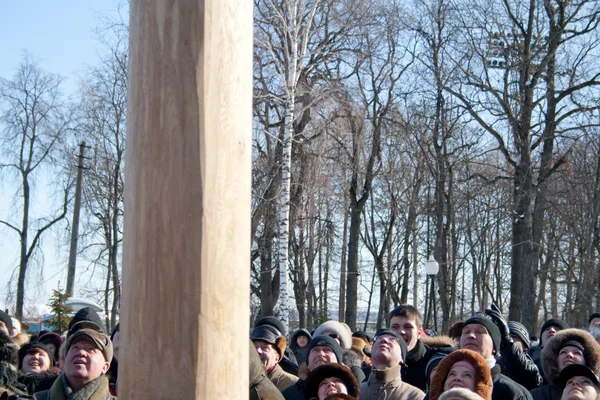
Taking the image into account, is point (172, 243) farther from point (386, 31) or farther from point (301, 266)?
point (301, 266)

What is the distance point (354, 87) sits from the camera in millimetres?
23406

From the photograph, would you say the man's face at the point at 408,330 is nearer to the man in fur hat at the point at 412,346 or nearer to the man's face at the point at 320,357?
the man in fur hat at the point at 412,346

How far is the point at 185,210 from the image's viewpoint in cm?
189

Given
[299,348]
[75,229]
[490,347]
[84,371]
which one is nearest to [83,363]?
[84,371]

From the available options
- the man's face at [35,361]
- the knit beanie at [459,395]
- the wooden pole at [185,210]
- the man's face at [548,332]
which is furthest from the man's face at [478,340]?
the wooden pole at [185,210]

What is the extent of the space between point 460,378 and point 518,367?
2056 mm

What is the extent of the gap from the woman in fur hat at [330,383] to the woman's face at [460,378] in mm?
1035

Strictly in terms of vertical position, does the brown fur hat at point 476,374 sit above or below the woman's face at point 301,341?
above

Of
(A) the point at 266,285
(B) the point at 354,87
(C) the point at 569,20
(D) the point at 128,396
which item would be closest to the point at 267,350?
(D) the point at 128,396

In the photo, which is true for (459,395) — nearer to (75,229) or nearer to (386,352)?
(386,352)

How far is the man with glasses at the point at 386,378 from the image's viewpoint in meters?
6.02

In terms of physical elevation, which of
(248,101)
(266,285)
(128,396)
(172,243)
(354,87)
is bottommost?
(266,285)

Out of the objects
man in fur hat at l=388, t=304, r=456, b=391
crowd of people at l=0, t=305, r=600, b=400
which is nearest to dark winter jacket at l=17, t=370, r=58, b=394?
crowd of people at l=0, t=305, r=600, b=400

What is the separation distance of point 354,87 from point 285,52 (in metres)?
3.87
